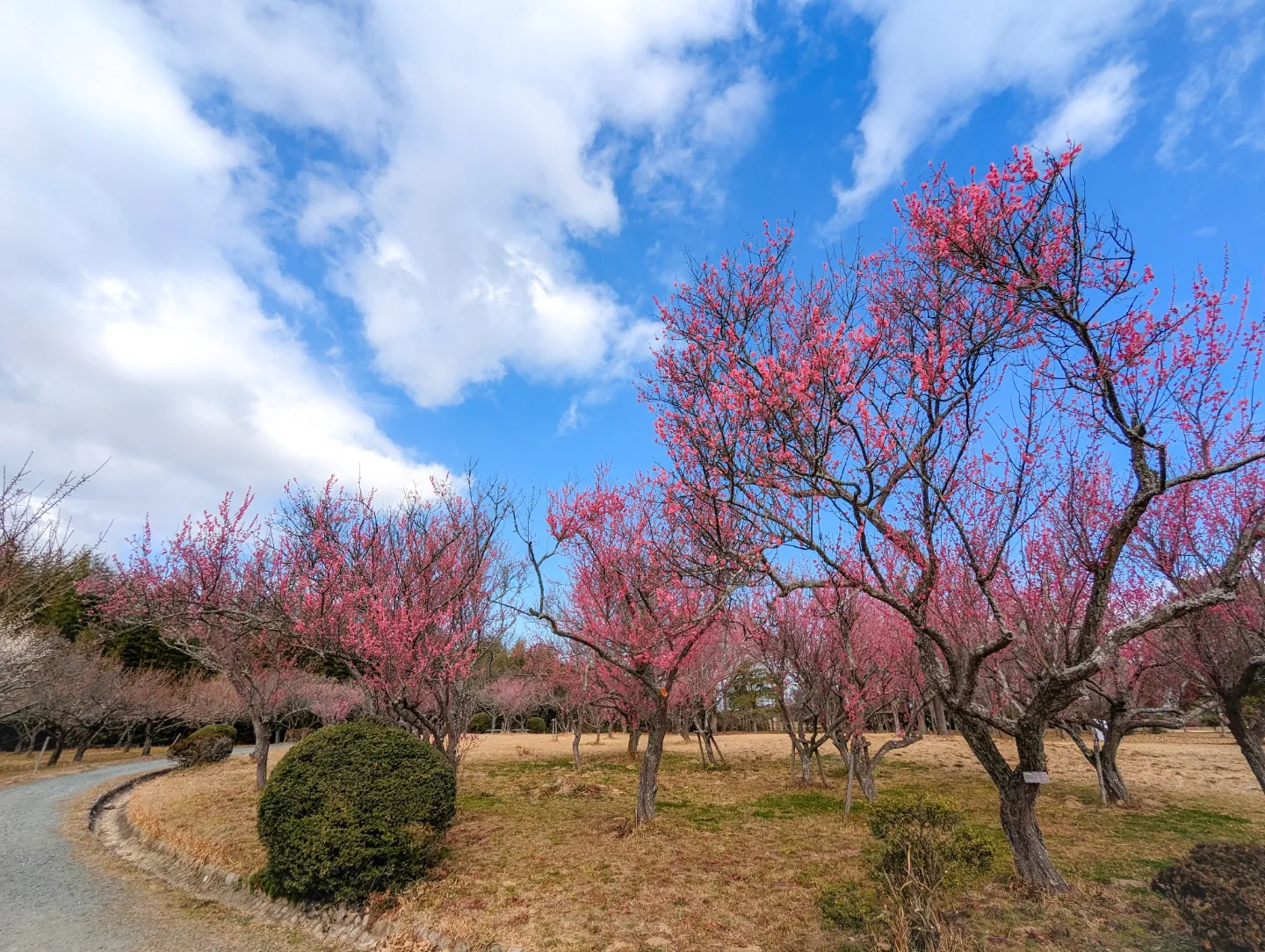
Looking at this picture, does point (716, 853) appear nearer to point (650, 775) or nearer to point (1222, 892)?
point (650, 775)

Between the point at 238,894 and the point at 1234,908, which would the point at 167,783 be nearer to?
Result: the point at 238,894

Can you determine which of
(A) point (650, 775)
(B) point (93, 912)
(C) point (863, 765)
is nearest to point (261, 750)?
(B) point (93, 912)

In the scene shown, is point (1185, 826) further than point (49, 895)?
Yes

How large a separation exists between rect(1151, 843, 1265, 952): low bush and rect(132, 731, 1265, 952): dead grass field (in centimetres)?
27

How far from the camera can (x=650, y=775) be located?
9.52 meters

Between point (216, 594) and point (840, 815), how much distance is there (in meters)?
11.7

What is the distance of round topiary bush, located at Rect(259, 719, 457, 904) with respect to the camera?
6.52m

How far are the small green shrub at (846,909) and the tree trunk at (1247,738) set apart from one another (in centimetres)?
753

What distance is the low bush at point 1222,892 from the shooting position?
4301 millimetres

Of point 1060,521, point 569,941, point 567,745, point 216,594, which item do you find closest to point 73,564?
point 216,594

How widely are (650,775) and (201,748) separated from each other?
59.6 feet

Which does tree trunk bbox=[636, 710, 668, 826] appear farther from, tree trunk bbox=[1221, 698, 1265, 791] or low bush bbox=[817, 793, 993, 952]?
tree trunk bbox=[1221, 698, 1265, 791]

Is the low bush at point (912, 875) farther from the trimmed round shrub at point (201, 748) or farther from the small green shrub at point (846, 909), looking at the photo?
the trimmed round shrub at point (201, 748)

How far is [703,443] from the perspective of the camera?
751cm
